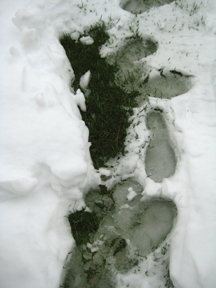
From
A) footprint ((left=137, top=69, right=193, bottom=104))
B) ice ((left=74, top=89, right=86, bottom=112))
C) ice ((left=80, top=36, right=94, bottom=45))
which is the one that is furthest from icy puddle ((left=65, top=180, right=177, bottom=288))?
ice ((left=80, top=36, right=94, bottom=45))

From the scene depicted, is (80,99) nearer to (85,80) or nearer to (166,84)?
(85,80)

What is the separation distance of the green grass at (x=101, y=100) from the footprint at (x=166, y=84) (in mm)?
186

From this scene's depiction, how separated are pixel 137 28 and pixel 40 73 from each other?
142 cm

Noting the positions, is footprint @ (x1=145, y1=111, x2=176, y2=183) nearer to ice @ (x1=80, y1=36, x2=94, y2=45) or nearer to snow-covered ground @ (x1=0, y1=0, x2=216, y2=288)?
snow-covered ground @ (x1=0, y1=0, x2=216, y2=288)

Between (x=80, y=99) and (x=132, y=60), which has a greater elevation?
(x=132, y=60)

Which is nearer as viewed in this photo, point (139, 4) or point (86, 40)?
point (86, 40)

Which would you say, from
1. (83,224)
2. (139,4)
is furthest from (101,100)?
(139,4)

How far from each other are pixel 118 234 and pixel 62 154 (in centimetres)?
79

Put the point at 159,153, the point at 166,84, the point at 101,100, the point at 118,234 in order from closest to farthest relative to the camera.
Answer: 1. the point at 118,234
2. the point at 159,153
3. the point at 101,100
4. the point at 166,84

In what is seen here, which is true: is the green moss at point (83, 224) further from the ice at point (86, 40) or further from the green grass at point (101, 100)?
the ice at point (86, 40)

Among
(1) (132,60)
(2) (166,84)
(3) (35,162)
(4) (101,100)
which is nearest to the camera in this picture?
(3) (35,162)

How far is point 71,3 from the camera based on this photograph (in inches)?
106

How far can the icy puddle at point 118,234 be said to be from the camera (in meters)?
1.55

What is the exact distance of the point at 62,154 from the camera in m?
1.57
